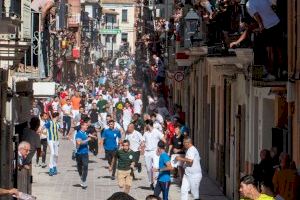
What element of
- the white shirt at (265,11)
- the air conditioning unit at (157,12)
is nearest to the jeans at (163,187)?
the white shirt at (265,11)

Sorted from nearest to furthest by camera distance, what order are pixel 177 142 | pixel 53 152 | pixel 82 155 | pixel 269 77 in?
pixel 269 77 → pixel 177 142 → pixel 82 155 → pixel 53 152

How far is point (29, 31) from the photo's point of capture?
2508 centimetres

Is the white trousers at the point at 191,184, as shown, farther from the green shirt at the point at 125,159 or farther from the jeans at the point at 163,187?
the green shirt at the point at 125,159

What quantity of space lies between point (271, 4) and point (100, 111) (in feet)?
80.5

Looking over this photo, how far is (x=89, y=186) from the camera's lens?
2603cm

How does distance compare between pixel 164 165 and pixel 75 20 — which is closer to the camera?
pixel 164 165

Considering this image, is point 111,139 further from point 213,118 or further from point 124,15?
point 124,15

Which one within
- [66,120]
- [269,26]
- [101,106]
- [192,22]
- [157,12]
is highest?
[157,12]

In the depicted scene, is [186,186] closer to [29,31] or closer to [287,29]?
[287,29]

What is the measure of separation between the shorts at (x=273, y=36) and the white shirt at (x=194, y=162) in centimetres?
264

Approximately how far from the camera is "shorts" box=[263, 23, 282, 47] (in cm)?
1848

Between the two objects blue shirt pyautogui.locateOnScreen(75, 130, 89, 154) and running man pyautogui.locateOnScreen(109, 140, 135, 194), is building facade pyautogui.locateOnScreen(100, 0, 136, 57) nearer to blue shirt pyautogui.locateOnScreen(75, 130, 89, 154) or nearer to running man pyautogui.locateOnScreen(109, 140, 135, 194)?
blue shirt pyautogui.locateOnScreen(75, 130, 89, 154)

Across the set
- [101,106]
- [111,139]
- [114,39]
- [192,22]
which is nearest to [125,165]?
[111,139]

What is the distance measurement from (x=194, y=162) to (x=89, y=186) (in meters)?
5.94
